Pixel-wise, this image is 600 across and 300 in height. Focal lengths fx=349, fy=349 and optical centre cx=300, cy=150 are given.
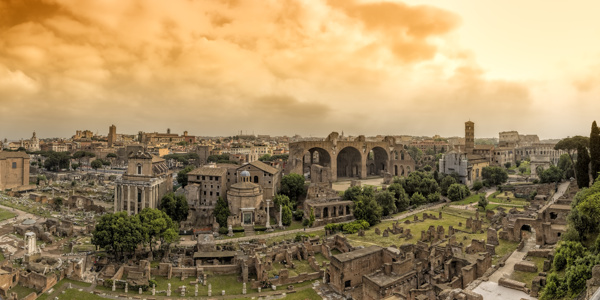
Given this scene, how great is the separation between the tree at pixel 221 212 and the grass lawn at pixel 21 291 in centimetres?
1902

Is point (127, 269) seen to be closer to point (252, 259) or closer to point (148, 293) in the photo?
point (148, 293)

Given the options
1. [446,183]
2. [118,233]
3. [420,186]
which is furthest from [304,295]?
[446,183]

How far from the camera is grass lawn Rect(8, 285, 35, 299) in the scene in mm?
25744

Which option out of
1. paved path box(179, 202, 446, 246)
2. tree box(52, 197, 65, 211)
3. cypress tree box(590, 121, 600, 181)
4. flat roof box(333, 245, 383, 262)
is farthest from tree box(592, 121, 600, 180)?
tree box(52, 197, 65, 211)

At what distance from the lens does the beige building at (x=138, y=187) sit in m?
43.9

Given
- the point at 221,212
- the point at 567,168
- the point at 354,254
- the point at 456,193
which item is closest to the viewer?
the point at 354,254

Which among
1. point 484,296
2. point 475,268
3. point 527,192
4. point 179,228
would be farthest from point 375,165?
point 484,296

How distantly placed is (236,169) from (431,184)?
1193 inches

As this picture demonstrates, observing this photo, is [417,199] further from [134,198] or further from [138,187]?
[134,198]

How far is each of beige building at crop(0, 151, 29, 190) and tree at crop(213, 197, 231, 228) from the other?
48.5 meters

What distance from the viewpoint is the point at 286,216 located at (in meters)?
43.0

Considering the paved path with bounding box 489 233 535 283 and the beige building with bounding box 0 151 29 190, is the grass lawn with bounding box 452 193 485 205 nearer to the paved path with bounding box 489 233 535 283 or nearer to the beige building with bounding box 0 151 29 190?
the paved path with bounding box 489 233 535 283

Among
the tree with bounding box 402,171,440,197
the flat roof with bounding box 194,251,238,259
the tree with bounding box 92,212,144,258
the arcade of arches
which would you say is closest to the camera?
the tree with bounding box 92,212,144,258

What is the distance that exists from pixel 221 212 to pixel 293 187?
41.3 feet
